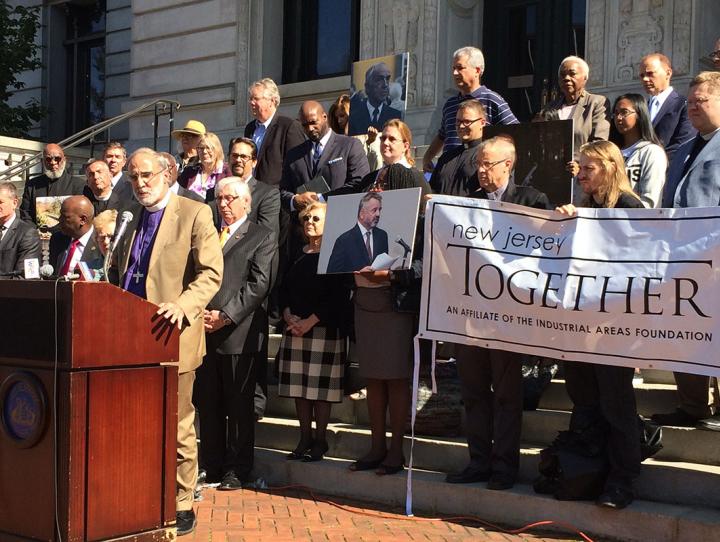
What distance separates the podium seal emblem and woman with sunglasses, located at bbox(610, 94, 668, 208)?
4228 millimetres

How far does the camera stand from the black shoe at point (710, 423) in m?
6.41

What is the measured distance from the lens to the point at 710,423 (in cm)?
644

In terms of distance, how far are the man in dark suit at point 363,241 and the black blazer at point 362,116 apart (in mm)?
2680

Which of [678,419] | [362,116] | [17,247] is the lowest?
[678,419]

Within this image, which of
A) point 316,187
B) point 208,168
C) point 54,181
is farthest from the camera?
point 54,181

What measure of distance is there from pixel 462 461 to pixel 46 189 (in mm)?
6245

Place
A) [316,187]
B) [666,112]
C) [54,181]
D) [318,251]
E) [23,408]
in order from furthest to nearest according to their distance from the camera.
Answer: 1. [54,181]
2. [316,187]
3. [666,112]
4. [318,251]
5. [23,408]

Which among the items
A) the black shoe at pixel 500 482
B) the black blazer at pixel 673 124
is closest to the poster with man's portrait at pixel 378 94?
the black blazer at pixel 673 124

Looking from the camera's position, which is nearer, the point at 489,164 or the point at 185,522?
the point at 185,522

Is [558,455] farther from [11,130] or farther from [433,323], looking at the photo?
[11,130]

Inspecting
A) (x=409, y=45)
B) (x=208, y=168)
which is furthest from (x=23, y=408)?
(x=409, y=45)

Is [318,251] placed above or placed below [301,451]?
above

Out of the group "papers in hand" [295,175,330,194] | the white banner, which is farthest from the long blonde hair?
"papers in hand" [295,175,330,194]

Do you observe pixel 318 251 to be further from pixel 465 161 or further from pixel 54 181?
pixel 54 181
